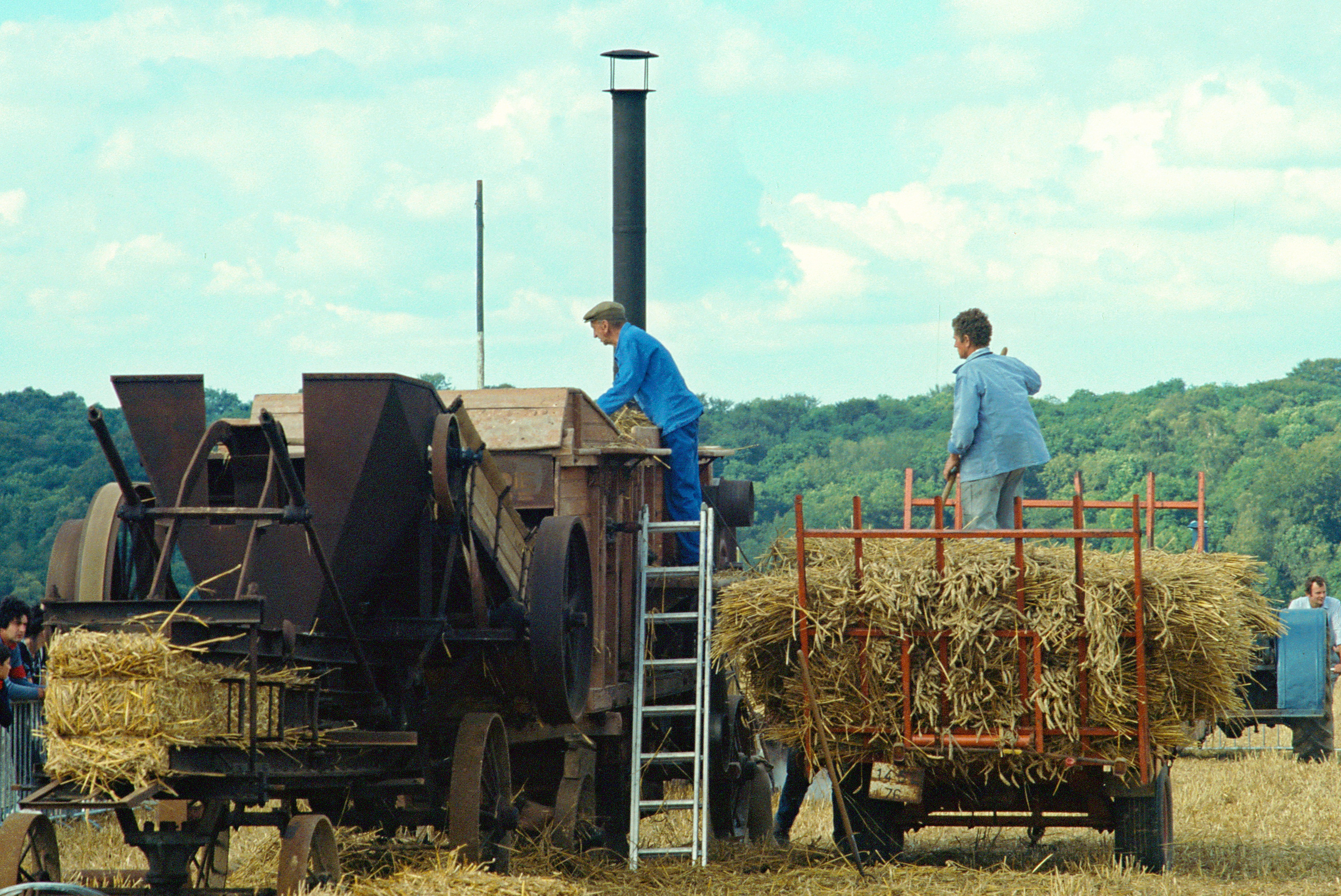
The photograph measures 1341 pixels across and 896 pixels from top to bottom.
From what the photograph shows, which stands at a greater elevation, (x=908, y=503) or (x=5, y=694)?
(x=908, y=503)

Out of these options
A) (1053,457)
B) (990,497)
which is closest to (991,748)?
(990,497)

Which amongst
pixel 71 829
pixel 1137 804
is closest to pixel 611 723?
pixel 1137 804

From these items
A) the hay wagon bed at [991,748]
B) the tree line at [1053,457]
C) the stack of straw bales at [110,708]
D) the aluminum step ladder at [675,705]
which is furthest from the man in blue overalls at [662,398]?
the tree line at [1053,457]

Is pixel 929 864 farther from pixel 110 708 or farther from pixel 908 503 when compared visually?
pixel 110 708

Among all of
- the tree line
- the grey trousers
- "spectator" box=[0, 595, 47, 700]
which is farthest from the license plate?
the tree line

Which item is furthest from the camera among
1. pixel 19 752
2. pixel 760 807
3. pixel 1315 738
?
pixel 1315 738

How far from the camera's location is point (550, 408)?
30.8 feet

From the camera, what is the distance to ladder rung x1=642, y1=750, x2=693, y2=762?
962 cm

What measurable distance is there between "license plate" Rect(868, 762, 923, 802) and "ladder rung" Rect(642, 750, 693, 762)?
1138 millimetres

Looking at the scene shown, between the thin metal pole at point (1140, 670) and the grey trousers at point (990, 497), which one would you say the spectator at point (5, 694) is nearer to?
the grey trousers at point (990, 497)

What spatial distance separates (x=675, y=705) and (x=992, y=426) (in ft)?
9.98

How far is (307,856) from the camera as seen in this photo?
6688 millimetres

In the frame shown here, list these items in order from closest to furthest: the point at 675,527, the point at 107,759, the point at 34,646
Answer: the point at 107,759
the point at 675,527
the point at 34,646

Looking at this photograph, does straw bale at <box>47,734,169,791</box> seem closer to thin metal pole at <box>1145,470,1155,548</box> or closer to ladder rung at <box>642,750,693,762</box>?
ladder rung at <box>642,750,693,762</box>
